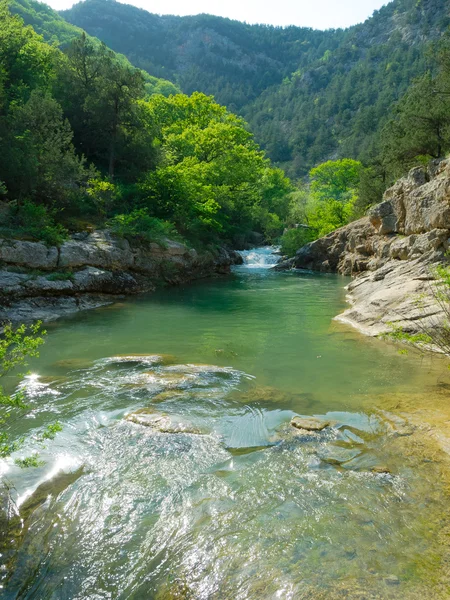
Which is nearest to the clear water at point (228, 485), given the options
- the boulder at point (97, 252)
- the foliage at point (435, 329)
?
the foliage at point (435, 329)

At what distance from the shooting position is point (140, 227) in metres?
21.1

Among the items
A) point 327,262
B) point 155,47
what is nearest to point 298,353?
point 327,262

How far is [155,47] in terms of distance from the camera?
16650 cm

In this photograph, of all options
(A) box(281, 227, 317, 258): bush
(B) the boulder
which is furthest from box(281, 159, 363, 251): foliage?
(B) the boulder

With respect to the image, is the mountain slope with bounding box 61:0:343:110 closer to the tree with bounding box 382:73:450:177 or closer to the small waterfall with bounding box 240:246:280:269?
the small waterfall with bounding box 240:246:280:269

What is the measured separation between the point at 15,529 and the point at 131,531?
1.09m

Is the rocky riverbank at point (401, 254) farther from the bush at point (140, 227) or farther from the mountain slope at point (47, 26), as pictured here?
the mountain slope at point (47, 26)

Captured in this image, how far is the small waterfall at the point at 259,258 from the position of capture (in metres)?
35.9

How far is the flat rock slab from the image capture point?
607 centimetres

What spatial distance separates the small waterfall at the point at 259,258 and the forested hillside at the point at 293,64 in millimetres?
34661

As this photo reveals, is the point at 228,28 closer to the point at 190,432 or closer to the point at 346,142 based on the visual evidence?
the point at 346,142

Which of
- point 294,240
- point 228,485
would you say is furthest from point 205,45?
point 228,485

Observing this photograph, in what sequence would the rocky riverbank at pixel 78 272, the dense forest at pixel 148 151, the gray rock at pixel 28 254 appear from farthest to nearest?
1. the dense forest at pixel 148 151
2. the gray rock at pixel 28 254
3. the rocky riverbank at pixel 78 272

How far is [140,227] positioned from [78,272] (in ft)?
18.1
